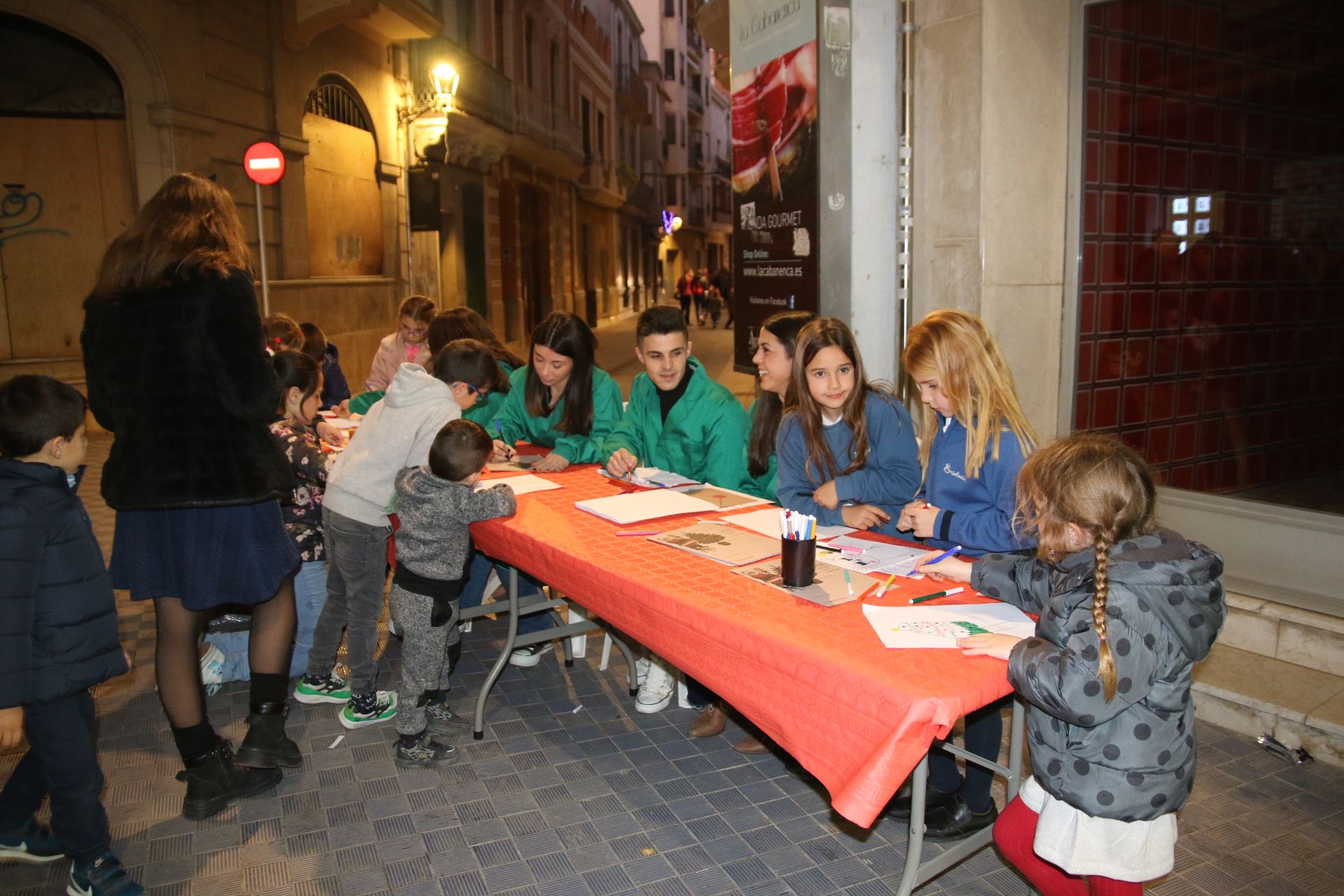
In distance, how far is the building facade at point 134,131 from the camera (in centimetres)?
929

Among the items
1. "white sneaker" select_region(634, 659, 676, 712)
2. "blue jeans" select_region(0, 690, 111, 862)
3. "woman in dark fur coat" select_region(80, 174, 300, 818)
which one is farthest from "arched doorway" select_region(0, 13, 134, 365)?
"white sneaker" select_region(634, 659, 676, 712)

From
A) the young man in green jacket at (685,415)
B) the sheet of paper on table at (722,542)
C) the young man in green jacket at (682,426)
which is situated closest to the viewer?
the sheet of paper on table at (722,542)

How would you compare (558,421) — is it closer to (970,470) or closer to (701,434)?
(701,434)

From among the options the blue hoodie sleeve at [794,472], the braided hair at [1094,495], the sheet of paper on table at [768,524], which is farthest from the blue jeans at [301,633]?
the braided hair at [1094,495]

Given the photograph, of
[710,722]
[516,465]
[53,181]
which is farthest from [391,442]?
[53,181]

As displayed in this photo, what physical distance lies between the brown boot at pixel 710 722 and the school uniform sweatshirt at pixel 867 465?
92 cm

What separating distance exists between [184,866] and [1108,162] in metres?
4.85

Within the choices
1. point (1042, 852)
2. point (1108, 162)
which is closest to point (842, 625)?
point (1042, 852)

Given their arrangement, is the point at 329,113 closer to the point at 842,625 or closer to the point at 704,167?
the point at 842,625

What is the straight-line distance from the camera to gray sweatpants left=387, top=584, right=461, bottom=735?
331cm

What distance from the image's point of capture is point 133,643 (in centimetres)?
445

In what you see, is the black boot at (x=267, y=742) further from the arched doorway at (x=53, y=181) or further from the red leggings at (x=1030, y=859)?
the arched doorway at (x=53, y=181)

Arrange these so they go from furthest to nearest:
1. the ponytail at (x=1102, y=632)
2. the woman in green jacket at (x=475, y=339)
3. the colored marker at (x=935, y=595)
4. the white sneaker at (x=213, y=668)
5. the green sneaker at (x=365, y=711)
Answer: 1. the woman in green jacket at (x=475, y=339)
2. the white sneaker at (x=213, y=668)
3. the green sneaker at (x=365, y=711)
4. the colored marker at (x=935, y=595)
5. the ponytail at (x=1102, y=632)

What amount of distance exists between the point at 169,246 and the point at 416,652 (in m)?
1.59
